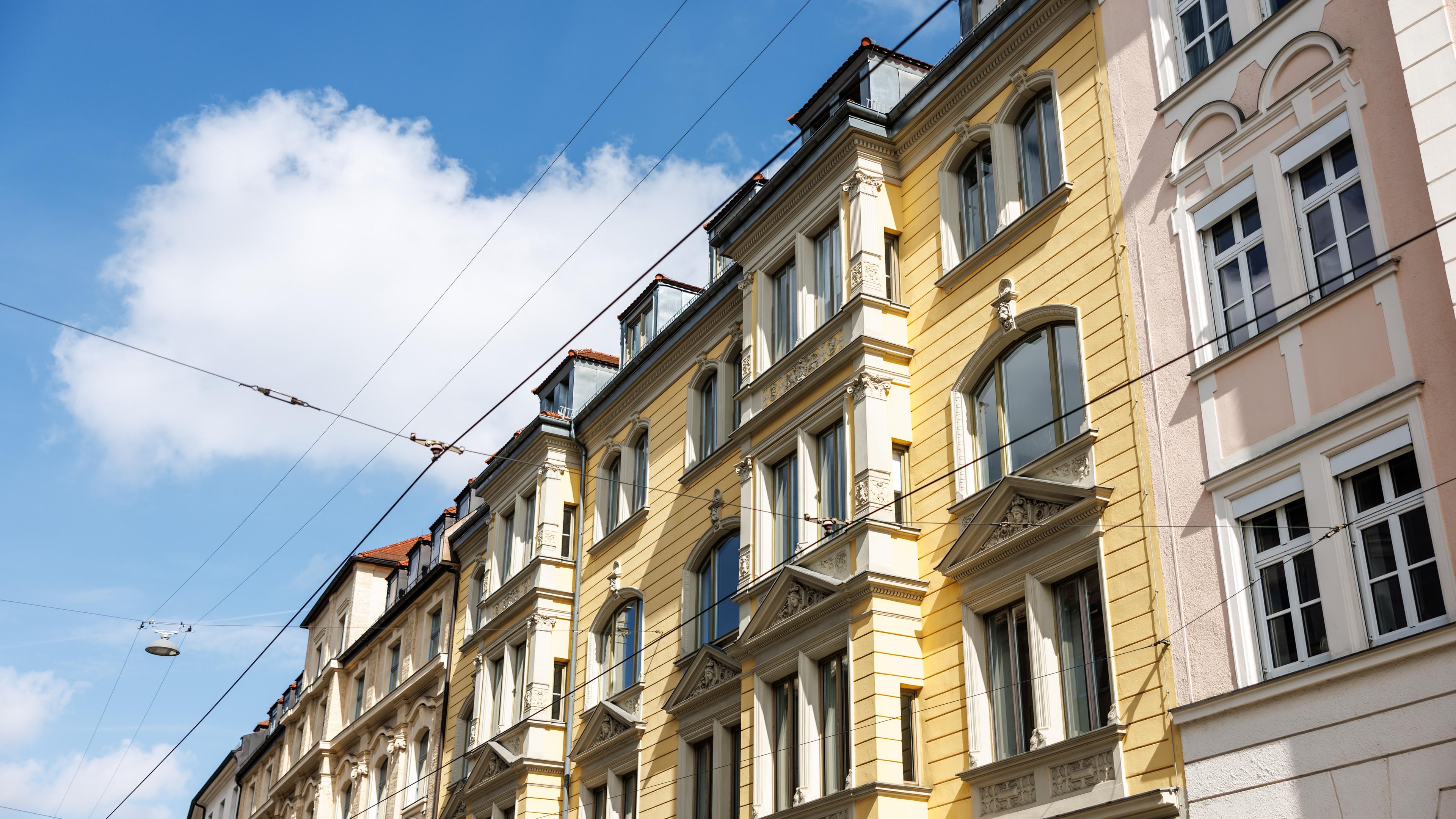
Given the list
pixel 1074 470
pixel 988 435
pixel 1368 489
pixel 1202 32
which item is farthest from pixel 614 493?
pixel 1368 489

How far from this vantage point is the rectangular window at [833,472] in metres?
21.2

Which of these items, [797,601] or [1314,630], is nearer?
[1314,630]

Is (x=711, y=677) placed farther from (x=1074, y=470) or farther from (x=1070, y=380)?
(x=1070, y=380)

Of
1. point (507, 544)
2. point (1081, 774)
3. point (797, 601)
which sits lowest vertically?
point (1081, 774)

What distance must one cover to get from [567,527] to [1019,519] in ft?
53.6

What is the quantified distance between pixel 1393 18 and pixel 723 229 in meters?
13.7

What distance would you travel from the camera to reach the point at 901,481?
20.8 meters

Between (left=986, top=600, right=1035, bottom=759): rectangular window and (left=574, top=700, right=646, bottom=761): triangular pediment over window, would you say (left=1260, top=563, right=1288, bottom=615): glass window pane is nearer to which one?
(left=986, top=600, right=1035, bottom=759): rectangular window

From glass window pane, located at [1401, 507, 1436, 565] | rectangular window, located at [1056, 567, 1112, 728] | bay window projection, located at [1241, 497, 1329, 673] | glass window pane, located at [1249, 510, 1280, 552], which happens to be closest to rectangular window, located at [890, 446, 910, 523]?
A: rectangular window, located at [1056, 567, 1112, 728]

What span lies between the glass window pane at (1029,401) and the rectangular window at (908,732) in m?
3.51

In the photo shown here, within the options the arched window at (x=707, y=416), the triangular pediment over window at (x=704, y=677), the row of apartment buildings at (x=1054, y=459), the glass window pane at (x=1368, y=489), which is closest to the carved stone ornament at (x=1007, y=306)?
the row of apartment buildings at (x=1054, y=459)

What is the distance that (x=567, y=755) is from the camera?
2880 cm

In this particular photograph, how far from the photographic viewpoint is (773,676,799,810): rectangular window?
20.8 metres

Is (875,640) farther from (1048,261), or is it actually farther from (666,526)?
A: (666,526)
